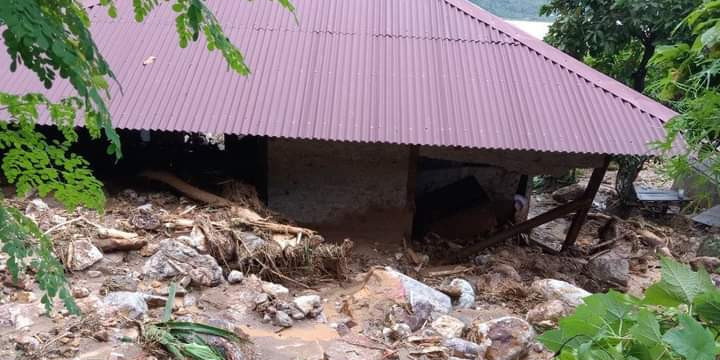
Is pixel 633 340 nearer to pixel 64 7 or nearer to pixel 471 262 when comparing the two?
pixel 64 7

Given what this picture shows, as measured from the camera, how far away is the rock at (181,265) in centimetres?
450

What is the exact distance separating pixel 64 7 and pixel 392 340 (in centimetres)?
310

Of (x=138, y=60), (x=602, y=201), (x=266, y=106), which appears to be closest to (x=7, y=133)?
(x=266, y=106)

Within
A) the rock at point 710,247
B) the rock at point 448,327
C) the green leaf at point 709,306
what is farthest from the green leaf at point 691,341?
the rock at point 710,247

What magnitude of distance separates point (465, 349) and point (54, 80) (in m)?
3.11

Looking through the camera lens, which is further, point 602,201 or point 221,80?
point 602,201

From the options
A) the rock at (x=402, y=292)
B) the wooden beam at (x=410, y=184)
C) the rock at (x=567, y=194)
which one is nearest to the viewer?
the rock at (x=402, y=292)

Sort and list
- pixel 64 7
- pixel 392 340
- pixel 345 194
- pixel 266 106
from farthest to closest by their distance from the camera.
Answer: pixel 345 194 → pixel 266 106 → pixel 392 340 → pixel 64 7

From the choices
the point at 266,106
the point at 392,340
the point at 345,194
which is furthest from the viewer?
the point at 345,194

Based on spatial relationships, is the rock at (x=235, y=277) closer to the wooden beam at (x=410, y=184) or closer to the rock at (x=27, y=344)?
the rock at (x=27, y=344)

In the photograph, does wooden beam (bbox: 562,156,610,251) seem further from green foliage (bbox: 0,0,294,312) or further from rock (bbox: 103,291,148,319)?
green foliage (bbox: 0,0,294,312)

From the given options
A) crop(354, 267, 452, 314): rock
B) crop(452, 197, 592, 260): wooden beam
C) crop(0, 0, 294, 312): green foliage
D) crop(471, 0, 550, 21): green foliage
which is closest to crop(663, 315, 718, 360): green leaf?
crop(0, 0, 294, 312): green foliage

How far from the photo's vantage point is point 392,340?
406 centimetres

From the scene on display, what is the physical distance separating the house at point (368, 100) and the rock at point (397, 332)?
269cm
